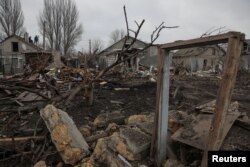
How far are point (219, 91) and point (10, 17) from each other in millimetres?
42938

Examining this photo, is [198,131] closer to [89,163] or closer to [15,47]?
[89,163]

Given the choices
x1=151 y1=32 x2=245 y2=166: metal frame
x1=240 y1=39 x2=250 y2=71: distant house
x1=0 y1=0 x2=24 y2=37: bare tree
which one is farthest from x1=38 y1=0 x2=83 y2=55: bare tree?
x1=151 y1=32 x2=245 y2=166: metal frame

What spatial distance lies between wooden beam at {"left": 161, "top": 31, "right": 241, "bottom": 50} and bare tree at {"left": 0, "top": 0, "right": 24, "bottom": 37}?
4200cm

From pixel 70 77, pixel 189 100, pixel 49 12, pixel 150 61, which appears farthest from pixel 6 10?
pixel 189 100

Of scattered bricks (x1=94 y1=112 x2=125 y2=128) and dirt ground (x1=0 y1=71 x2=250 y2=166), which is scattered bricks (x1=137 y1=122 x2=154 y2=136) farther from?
scattered bricks (x1=94 y1=112 x2=125 y2=128)

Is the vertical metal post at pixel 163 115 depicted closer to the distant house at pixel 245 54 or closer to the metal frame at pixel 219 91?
the metal frame at pixel 219 91

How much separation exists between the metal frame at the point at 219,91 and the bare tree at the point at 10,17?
41.9 m

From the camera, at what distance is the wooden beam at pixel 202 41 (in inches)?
89.1

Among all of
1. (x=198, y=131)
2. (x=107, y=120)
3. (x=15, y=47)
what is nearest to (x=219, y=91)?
(x=198, y=131)

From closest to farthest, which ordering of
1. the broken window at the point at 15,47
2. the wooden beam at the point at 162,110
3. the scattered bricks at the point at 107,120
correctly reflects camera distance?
the wooden beam at the point at 162,110
the scattered bricks at the point at 107,120
the broken window at the point at 15,47

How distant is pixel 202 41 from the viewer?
2475mm

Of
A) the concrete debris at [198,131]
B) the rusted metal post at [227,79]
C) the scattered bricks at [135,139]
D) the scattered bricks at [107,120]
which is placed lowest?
the scattered bricks at [107,120]

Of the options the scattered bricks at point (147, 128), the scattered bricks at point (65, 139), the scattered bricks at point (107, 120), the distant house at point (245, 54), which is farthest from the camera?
the scattered bricks at point (107, 120)

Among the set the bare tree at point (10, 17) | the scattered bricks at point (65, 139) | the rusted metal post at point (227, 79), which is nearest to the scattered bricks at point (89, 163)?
the scattered bricks at point (65, 139)
